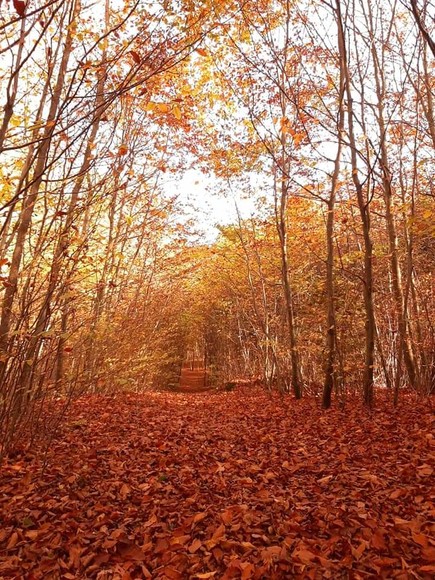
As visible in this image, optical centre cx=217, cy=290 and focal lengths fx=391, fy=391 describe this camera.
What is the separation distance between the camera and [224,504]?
141 inches

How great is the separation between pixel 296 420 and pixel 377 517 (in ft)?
A: 12.7

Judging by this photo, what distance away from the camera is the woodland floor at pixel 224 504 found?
267cm

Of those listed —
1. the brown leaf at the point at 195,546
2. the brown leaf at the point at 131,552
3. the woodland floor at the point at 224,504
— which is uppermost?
the woodland floor at the point at 224,504

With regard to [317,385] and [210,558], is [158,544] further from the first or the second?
[317,385]

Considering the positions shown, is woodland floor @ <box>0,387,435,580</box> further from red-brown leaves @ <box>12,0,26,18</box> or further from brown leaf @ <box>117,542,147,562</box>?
Answer: red-brown leaves @ <box>12,0,26,18</box>

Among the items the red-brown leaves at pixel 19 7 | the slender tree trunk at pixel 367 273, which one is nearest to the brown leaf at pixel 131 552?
the red-brown leaves at pixel 19 7

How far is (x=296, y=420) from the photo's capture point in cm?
694

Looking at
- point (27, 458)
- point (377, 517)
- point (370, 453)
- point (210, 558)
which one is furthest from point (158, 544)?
point (370, 453)

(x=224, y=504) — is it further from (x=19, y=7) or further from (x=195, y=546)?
(x=19, y=7)

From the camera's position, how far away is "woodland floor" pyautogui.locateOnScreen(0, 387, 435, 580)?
8.77 feet

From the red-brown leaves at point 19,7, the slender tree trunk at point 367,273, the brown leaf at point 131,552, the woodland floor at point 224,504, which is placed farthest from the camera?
the slender tree trunk at point 367,273

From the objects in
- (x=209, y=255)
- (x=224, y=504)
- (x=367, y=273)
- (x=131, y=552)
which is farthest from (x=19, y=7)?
(x=209, y=255)

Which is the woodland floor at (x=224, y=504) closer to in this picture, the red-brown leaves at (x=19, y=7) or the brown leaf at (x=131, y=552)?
the brown leaf at (x=131, y=552)

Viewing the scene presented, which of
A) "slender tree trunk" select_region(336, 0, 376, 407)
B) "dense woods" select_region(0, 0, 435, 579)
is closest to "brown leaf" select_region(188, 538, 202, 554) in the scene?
"dense woods" select_region(0, 0, 435, 579)
